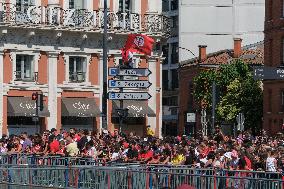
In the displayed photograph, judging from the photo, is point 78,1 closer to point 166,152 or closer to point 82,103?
point 82,103

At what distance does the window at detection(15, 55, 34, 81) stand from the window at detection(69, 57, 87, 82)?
2.50m

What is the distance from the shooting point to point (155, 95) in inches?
2427

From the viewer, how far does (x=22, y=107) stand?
5650 cm

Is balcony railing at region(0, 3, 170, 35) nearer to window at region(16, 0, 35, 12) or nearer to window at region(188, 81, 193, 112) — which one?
window at region(16, 0, 35, 12)

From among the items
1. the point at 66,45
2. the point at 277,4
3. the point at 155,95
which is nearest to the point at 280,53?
the point at 277,4

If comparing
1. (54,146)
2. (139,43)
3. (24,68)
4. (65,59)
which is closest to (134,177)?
(54,146)

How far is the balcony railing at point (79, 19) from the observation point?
187 feet

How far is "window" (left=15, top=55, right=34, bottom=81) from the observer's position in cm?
5703

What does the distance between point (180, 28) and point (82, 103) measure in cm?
4103

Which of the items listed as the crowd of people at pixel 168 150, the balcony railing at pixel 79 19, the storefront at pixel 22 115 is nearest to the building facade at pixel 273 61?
the balcony railing at pixel 79 19

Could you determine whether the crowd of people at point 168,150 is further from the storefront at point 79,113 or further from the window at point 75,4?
the window at point 75,4

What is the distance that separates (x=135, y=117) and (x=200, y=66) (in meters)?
33.5

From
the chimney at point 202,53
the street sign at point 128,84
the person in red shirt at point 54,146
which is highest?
the chimney at point 202,53

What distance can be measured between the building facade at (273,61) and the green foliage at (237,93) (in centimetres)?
187
